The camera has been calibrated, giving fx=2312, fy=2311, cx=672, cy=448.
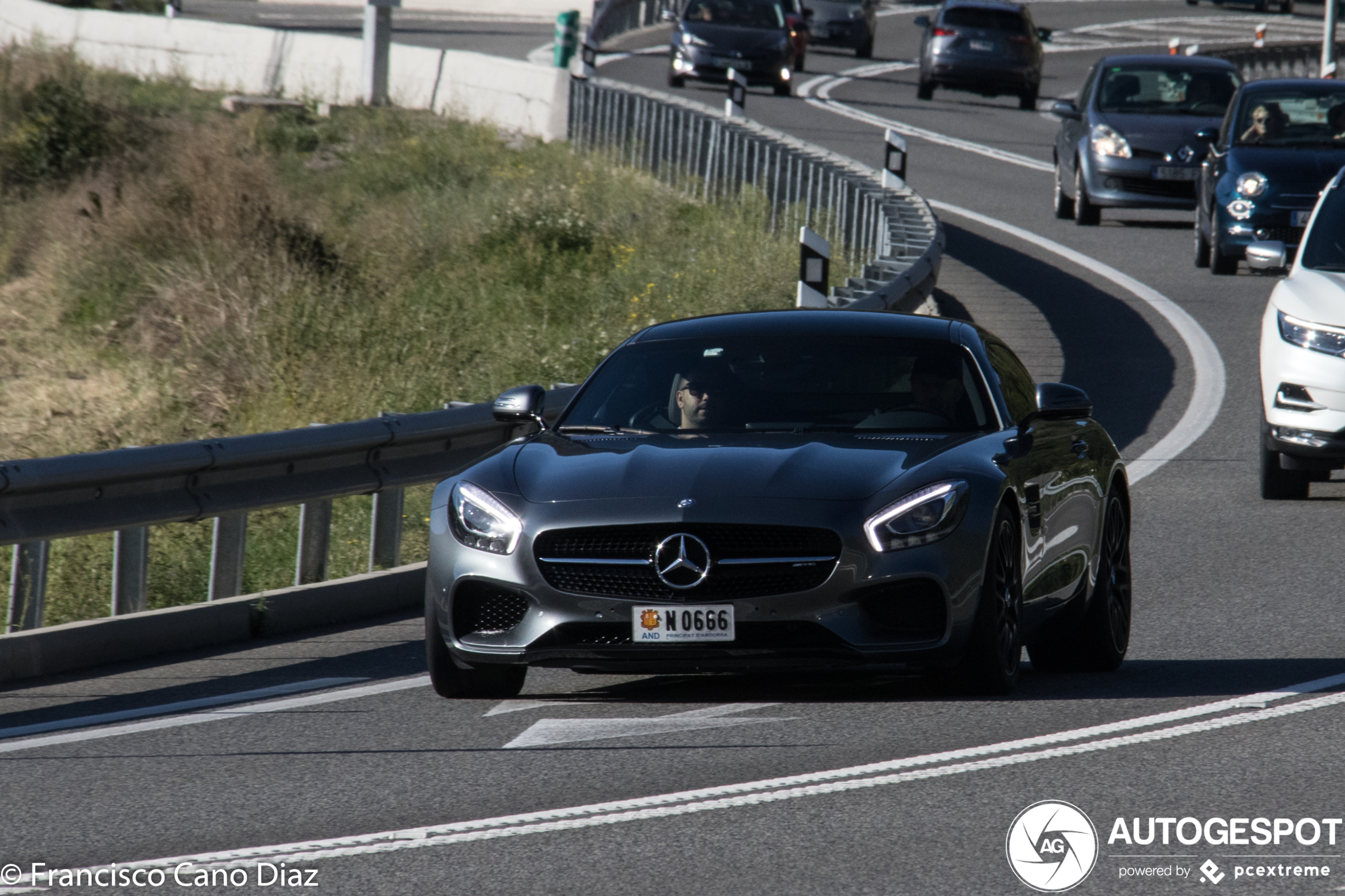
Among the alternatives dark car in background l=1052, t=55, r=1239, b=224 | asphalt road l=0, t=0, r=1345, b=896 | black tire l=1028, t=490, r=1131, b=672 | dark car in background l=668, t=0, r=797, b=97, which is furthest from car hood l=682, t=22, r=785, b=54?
black tire l=1028, t=490, r=1131, b=672

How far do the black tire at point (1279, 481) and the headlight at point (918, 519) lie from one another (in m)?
5.85

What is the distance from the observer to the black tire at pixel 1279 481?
12750 millimetres

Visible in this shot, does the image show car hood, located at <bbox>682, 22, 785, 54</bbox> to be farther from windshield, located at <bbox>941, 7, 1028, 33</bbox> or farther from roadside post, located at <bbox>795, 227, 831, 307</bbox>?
Result: roadside post, located at <bbox>795, 227, 831, 307</bbox>

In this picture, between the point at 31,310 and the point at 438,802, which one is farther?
the point at 31,310

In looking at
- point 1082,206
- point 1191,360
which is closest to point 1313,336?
point 1191,360

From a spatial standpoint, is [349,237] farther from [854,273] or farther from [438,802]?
[438,802]

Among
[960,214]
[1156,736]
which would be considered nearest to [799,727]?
[1156,736]

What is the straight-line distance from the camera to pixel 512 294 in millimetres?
24797

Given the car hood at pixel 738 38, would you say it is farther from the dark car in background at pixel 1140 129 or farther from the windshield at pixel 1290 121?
the windshield at pixel 1290 121

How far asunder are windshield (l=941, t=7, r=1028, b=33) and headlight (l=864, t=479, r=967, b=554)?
122ft

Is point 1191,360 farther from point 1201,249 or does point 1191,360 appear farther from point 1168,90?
point 1168,90

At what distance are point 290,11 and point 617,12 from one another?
38.8 feet

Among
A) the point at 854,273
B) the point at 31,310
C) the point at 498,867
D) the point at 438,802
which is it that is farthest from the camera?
the point at 31,310

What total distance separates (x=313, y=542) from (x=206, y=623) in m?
1.08
